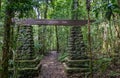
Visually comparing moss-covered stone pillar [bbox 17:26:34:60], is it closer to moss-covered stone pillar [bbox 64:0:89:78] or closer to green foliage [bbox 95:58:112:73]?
moss-covered stone pillar [bbox 64:0:89:78]

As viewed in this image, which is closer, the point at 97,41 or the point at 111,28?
the point at 111,28

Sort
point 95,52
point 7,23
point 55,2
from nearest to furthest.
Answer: point 7,23 < point 95,52 < point 55,2

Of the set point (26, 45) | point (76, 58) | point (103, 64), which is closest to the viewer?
point (103, 64)

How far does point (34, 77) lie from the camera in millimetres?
10891

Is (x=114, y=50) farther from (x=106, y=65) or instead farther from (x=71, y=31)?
(x=71, y=31)

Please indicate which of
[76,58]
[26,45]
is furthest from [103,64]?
[26,45]

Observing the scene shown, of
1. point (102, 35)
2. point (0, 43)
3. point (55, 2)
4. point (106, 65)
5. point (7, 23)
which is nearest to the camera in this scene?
point (7, 23)

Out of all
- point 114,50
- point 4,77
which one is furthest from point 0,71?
point 114,50

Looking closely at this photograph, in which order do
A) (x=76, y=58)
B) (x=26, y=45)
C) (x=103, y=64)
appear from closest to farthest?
(x=103, y=64) → (x=76, y=58) → (x=26, y=45)

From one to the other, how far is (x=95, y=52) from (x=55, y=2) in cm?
1012

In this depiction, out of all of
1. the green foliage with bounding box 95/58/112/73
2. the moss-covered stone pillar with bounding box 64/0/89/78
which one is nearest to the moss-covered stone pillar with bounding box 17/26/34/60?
the moss-covered stone pillar with bounding box 64/0/89/78

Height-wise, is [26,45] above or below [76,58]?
above

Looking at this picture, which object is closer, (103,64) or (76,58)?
(103,64)

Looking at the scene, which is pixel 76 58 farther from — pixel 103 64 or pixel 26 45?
pixel 26 45
